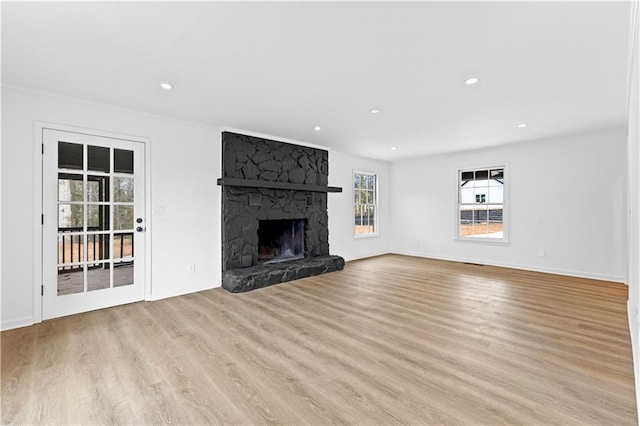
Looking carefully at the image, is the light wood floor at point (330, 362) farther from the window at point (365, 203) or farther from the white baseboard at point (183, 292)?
the window at point (365, 203)

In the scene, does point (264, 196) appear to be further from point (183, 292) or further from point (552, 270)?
point (552, 270)

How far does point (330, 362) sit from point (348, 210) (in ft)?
15.2

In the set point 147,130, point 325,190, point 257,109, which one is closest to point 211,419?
point 257,109

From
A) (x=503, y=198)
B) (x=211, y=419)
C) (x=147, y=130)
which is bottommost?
(x=211, y=419)

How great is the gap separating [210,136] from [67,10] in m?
2.65

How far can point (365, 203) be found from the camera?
7367 millimetres

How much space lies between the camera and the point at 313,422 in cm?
172

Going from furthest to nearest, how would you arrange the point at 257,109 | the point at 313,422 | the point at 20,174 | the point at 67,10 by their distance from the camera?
1. the point at 257,109
2. the point at 20,174
3. the point at 67,10
4. the point at 313,422

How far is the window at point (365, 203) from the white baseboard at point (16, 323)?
5.53 meters

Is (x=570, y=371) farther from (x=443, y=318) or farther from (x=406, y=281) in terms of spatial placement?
(x=406, y=281)

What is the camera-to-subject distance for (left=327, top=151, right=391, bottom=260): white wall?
6.48 metres

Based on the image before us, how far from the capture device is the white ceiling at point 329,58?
195cm

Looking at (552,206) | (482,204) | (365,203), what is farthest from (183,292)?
(552,206)

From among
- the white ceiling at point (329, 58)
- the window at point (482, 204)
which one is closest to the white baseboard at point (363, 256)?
the window at point (482, 204)
